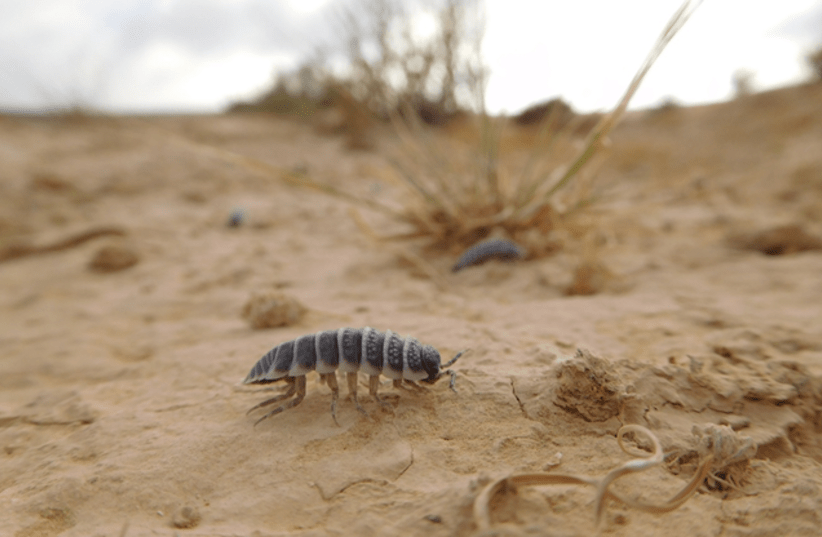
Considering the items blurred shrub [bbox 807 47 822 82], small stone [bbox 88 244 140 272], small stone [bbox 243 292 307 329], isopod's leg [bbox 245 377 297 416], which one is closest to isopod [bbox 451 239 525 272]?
small stone [bbox 243 292 307 329]

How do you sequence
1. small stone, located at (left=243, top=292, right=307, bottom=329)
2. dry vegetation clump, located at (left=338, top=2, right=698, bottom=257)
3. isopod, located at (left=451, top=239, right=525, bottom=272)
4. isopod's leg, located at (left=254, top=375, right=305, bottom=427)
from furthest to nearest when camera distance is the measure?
dry vegetation clump, located at (left=338, top=2, right=698, bottom=257)
isopod, located at (left=451, top=239, right=525, bottom=272)
small stone, located at (left=243, top=292, right=307, bottom=329)
isopod's leg, located at (left=254, top=375, right=305, bottom=427)

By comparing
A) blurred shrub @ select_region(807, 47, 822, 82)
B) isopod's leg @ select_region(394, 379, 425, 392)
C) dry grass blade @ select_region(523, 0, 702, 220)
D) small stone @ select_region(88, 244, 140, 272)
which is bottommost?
isopod's leg @ select_region(394, 379, 425, 392)

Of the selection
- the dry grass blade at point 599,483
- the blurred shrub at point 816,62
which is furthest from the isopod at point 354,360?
the blurred shrub at point 816,62

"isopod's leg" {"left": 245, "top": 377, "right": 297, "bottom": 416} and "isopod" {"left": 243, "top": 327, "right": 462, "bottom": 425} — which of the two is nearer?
"isopod" {"left": 243, "top": 327, "right": 462, "bottom": 425}

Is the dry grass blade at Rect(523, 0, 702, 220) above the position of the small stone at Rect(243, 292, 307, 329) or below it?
above

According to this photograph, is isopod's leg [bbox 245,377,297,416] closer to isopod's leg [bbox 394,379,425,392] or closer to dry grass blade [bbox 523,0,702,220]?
isopod's leg [bbox 394,379,425,392]

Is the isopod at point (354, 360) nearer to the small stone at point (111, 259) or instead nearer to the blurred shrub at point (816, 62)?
the small stone at point (111, 259)
